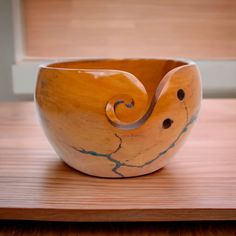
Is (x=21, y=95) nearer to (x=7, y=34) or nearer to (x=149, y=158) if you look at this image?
(x=7, y=34)

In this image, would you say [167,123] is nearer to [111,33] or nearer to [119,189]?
[119,189]

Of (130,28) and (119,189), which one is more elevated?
(130,28)

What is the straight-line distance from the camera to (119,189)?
370 mm

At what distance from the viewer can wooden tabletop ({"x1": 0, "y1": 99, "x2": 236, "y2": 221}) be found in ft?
1.07

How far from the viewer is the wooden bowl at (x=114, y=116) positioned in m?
0.36

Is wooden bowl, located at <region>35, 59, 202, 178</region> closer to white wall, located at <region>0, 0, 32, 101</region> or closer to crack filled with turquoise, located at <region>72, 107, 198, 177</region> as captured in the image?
crack filled with turquoise, located at <region>72, 107, 198, 177</region>

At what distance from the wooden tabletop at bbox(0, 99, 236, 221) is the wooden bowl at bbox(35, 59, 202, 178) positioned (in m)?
0.02

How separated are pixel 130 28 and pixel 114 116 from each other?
1.09 metres

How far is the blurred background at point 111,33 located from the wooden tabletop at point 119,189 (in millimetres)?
861

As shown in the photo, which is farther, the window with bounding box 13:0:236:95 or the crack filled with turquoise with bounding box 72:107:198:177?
the window with bounding box 13:0:236:95

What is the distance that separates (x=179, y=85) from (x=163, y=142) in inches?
2.4

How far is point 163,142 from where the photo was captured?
0.38 m

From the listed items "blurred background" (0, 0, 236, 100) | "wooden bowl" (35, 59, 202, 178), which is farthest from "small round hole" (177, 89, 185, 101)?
"blurred background" (0, 0, 236, 100)

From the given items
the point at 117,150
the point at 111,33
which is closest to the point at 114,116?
the point at 117,150
